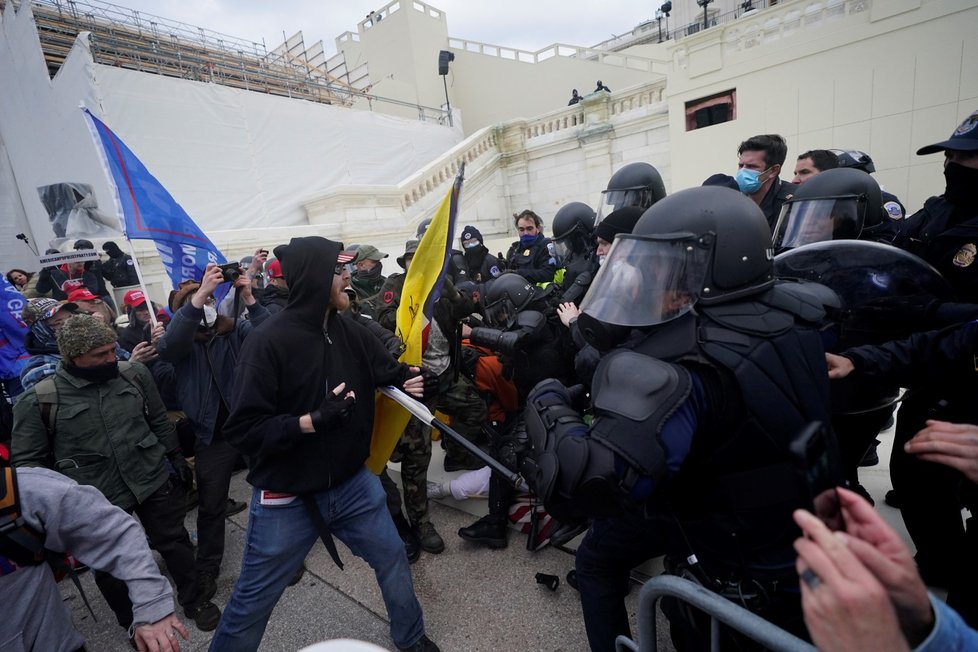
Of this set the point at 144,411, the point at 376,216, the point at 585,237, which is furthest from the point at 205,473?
the point at 376,216

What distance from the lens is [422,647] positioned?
228cm

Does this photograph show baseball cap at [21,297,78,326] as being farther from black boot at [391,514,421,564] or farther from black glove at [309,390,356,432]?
black boot at [391,514,421,564]

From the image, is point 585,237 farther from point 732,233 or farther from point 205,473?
Result: point 205,473

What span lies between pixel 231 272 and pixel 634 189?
320 cm

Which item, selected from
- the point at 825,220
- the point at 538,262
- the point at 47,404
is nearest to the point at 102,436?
the point at 47,404

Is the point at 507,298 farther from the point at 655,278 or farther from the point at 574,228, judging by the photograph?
the point at 655,278

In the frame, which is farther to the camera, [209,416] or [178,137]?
[178,137]

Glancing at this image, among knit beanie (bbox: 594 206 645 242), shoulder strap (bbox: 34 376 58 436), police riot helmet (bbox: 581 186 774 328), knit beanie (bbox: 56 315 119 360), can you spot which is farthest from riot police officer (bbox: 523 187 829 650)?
shoulder strap (bbox: 34 376 58 436)

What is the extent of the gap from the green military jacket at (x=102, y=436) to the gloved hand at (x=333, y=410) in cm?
145

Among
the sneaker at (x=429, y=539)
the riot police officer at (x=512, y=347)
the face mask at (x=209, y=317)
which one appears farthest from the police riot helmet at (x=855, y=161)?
the face mask at (x=209, y=317)

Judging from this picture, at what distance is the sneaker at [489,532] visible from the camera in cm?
314

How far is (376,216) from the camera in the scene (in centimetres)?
1127

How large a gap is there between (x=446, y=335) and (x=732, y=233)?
2454mm

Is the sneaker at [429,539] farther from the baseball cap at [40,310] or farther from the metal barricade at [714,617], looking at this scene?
the baseball cap at [40,310]
